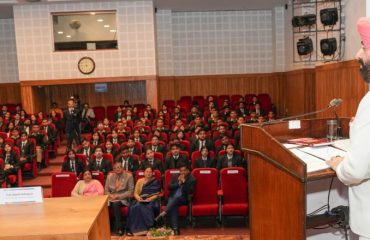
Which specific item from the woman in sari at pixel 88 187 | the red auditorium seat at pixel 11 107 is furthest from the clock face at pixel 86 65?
the woman in sari at pixel 88 187

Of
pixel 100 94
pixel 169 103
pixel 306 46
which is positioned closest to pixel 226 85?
pixel 169 103

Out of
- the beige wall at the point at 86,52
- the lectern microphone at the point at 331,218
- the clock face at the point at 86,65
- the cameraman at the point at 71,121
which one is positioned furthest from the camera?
the clock face at the point at 86,65

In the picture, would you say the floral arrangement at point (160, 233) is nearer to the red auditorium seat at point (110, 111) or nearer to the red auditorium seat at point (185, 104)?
the red auditorium seat at point (185, 104)

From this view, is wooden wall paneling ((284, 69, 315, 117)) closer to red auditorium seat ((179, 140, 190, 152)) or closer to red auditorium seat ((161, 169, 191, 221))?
red auditorium seat ((179, 140, 190, 152))

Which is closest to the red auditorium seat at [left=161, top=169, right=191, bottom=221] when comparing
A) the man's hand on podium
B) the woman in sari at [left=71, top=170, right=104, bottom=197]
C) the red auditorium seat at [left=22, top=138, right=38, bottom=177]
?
the woman in sari at [left=71, top=170, right=104, bottom=197]

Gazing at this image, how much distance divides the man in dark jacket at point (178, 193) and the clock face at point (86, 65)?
7.25m

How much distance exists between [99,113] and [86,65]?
1.85 m

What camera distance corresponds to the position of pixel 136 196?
675cm

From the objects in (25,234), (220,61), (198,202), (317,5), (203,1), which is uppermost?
(203,1)

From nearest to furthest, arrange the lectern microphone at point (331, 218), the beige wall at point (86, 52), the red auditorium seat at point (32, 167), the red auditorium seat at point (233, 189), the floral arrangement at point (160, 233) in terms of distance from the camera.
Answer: the lectern microphone at point (331, 218)
the floral arrangement at point (160, 233)
the red auditorium seat at point (233, 189)
the red auditorium seat at point (32, 167)
the beige wall at point (86, 52)

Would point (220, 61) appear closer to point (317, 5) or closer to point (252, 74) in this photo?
point (252, 74)

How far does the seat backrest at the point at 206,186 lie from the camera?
264 inches

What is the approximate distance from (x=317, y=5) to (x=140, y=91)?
24.4 ft

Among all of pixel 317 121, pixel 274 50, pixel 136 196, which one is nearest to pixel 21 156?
pixel 136 196
